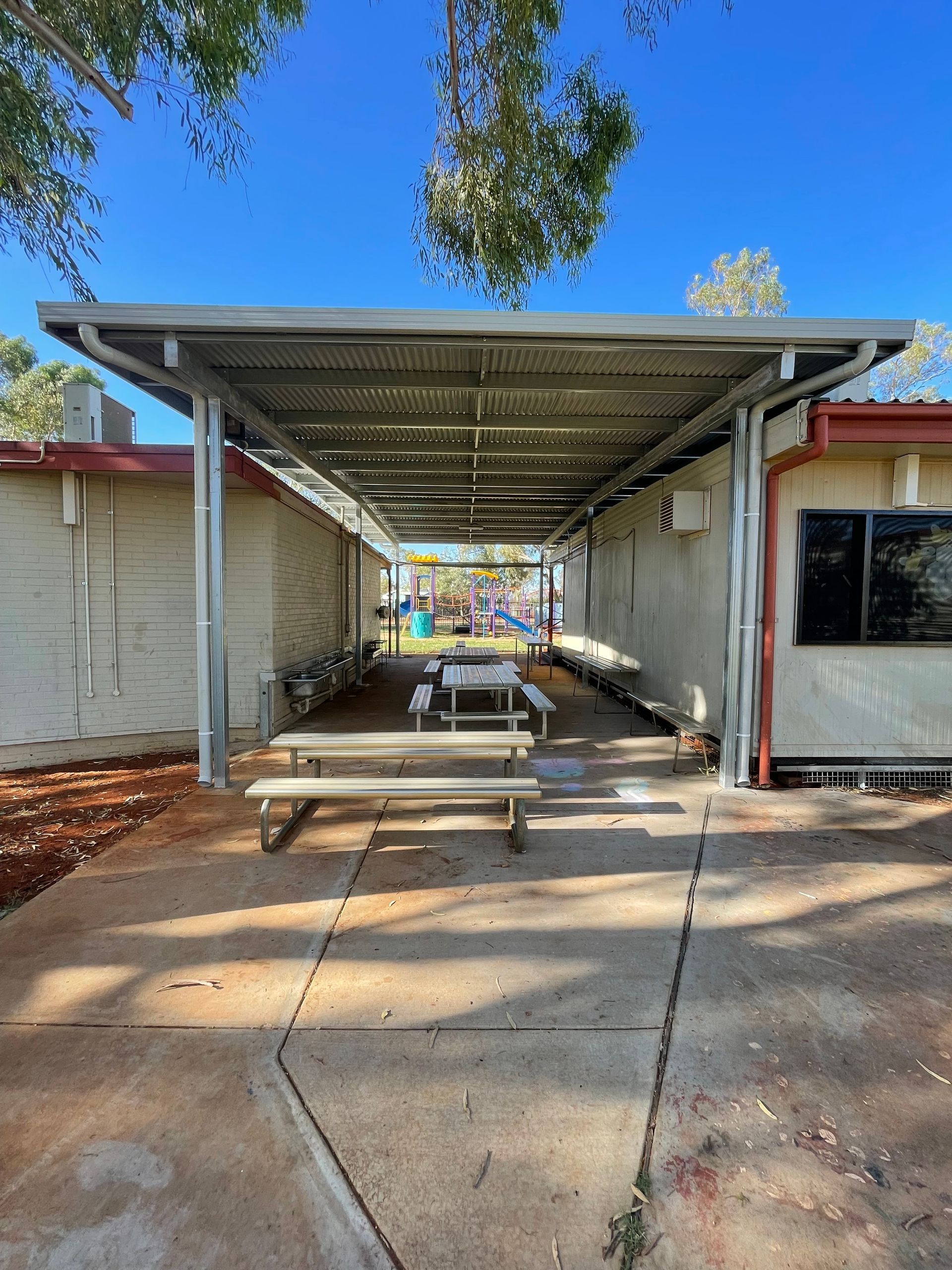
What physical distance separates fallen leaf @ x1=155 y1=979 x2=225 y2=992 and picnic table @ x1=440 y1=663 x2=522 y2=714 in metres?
3.66

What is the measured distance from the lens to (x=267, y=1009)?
2189 millimetres

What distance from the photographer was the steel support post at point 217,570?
472 centimetres

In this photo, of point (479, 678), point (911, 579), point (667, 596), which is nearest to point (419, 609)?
point (667, 596)

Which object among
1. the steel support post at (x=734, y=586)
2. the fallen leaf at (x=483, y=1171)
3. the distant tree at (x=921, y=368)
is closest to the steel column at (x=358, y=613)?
the steel support post at (x=734, y=586)

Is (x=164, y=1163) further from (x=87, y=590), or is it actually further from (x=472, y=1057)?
(x=87, y=590)

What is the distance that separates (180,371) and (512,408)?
2950 millimetres

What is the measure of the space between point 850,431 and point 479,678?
4004 millimetres

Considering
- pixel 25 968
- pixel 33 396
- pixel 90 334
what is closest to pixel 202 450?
pixel 90 334

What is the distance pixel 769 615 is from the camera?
4.77 meters

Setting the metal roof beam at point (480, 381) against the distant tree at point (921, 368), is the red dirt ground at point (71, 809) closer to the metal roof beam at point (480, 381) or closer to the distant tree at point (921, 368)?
the metal roof beam at point (480, 381)

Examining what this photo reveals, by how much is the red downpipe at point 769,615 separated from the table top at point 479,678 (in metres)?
2.33

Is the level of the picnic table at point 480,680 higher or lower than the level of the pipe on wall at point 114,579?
lower

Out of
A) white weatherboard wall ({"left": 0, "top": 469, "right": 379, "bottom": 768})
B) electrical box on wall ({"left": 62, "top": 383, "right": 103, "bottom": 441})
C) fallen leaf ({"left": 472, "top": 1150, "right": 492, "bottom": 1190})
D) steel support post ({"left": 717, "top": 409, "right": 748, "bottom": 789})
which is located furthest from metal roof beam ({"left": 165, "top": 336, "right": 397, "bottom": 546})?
fallen leaf ({"left": 472, "top": 1150, "right": 492, "bottom": 1190})

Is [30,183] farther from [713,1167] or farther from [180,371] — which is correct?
[713,1167]
